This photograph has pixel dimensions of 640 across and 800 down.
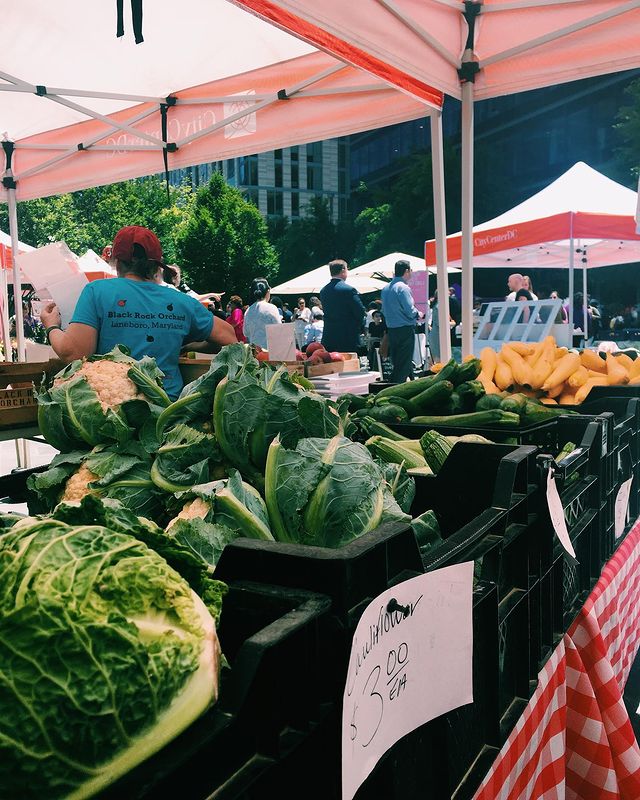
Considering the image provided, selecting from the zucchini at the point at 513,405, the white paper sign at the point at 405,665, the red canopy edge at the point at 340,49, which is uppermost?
the red canopy edge at the point at 340,49

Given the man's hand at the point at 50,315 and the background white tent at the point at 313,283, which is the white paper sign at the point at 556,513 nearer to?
the man's hand at the point at 50,315

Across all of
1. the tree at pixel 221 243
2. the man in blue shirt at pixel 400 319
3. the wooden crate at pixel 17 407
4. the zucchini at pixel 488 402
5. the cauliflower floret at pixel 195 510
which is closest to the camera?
the cauliflower floret at pixel 195 510

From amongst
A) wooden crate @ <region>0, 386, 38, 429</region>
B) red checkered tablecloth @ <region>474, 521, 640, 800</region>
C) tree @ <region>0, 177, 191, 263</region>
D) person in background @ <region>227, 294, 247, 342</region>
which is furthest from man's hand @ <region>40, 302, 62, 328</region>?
tree @ <region>0, 177, 191, 263</region>

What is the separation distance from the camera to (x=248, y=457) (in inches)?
51.8

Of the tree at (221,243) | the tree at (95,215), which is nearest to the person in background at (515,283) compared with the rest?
the tree at (95,215)

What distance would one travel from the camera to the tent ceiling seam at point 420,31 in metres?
3.14

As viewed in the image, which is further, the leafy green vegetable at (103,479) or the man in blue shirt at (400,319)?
the man in blue shirt at (400,319)

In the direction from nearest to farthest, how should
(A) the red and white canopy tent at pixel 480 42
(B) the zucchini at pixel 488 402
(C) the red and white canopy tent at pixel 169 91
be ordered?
(B) the zucchini at pixel 488 402 < (A) the red and white canopy tent at pixel 480 42 < (C) the red and white canopy tent at pixel 169 91

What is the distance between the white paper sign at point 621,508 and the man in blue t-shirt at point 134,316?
74.3 inches

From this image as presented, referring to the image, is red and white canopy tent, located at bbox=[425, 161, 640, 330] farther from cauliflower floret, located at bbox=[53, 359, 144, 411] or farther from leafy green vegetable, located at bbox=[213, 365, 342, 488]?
leafy green vegetable, located at bbox=[213, 365, 342, 488]

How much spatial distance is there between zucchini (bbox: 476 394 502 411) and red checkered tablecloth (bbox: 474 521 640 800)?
0.68 meters

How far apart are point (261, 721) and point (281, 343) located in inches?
125

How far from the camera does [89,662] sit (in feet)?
1.90

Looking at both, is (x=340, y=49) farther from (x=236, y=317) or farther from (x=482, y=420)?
(x=236, y=317)
